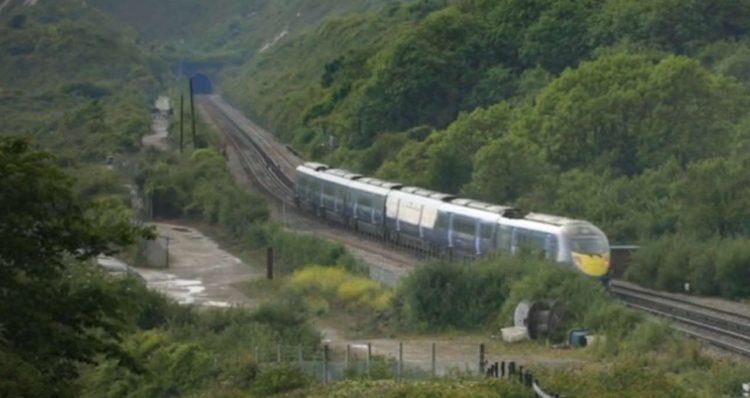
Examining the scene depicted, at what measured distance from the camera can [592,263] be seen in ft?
142

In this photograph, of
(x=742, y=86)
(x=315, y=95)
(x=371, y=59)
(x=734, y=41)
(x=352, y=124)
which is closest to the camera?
(x=742, y=86)

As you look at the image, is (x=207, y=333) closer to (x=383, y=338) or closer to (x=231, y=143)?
(x=383, y=338)

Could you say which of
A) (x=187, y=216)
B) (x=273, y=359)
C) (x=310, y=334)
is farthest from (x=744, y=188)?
(x=187, y=216)

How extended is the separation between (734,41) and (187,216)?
22356mm

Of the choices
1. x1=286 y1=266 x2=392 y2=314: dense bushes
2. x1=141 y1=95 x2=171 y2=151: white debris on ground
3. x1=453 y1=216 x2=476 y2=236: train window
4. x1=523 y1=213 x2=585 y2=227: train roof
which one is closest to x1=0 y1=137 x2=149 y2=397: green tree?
x1=286 y1=266 x2=392 y2=314: dense bushes

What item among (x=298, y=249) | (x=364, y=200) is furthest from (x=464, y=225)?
(x=364, y=200)

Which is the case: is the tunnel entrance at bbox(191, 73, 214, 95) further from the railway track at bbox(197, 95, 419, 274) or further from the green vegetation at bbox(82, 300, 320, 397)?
the green vegetation at bbox(82, 300, 320, 397)

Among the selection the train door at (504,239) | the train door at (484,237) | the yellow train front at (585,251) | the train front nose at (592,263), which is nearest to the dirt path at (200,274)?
the train door at (484,237)

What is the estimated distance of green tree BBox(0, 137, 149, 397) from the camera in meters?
21.4

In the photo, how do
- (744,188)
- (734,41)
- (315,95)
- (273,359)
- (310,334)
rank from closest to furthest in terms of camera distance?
1. (273,359)
2. (310,334)
3. (744,188)
4. (734,41)
5. (315,95)

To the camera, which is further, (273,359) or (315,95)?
(315,95)

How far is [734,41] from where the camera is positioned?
249 feet

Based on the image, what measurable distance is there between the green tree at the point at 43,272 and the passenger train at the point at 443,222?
2212 centimetres

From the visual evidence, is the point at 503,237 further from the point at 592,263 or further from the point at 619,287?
the point at 592,263
